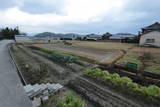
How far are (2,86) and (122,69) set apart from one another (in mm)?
8940

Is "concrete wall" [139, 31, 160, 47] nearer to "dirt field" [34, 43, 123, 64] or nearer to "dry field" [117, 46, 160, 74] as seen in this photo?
"dry field" [117, 46, 160, 74]

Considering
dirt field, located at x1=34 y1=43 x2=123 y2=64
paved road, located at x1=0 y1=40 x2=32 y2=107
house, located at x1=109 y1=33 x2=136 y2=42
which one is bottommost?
paved road, located at x1=0 y1=40 x2=32 y2=107

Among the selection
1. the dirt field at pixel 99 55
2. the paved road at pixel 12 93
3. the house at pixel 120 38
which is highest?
the house at pixel 120 38

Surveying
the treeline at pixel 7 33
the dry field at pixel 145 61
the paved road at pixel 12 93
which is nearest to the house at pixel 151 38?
the dry field at pixel 145 61

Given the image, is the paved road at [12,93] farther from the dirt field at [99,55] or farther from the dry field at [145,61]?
the dry field at [145,61]

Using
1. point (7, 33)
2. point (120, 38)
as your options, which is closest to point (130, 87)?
point (120, 38)

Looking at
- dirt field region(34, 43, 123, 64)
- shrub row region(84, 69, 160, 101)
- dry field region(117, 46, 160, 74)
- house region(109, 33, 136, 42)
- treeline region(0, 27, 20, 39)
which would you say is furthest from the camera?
treeline region(0, 27, 20, 39)

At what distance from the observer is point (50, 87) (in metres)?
6.54

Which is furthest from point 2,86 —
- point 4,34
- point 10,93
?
point 4,34

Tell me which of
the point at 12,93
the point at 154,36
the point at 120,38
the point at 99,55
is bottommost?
the point at 12,93

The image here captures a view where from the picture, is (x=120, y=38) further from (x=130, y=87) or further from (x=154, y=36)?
(x=130, y=87)

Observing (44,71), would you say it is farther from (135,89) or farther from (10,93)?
(135,89)

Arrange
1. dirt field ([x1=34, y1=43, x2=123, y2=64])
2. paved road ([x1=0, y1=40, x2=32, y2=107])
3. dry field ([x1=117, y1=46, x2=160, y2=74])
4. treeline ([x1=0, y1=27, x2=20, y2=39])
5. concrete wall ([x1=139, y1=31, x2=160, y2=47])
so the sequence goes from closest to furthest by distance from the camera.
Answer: paved road ([x1=0, y1=40, x2=32, y2=107]), dry field ([x1=117, y1=46, x2=160, y2=74]), dirt field ([x1=34, y1=43, x2=123, y2=64]), concrete wall ([x1=139, y1=31, x2=160, y2=47]), treeline ([x1=0, y1=27, x2=20, y2=39])

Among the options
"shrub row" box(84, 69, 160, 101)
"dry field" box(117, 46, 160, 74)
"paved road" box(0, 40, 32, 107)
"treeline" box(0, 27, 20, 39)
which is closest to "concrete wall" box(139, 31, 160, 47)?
"dry field" box(117, 46, 160, 74)
